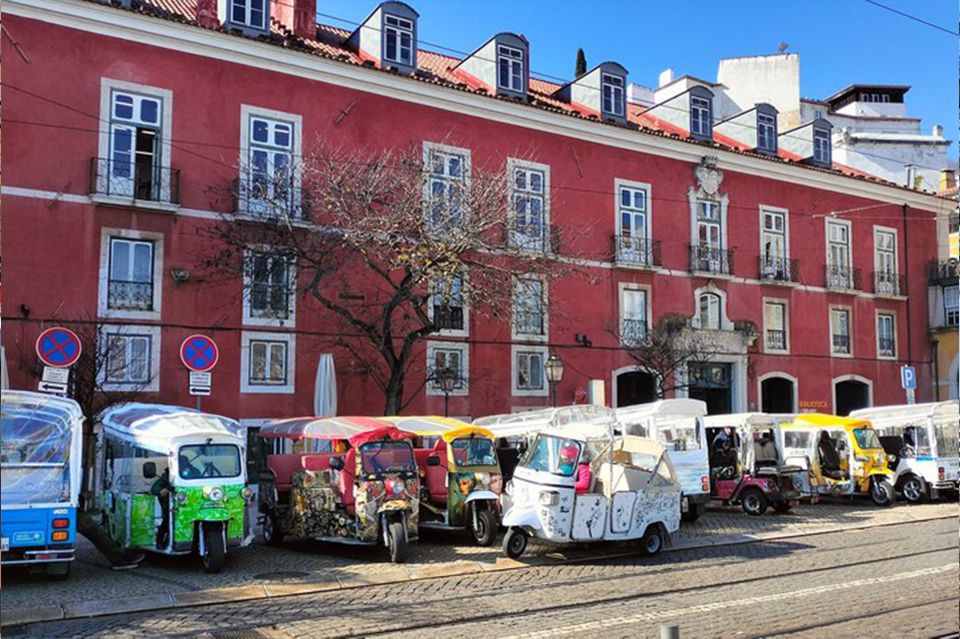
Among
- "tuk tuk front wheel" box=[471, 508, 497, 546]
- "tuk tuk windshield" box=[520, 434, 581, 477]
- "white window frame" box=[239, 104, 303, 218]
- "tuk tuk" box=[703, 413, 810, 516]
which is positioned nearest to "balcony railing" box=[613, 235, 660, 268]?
"tuk tuk" box=[703, 413, 810, 516]

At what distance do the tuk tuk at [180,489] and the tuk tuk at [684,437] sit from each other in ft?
30.0

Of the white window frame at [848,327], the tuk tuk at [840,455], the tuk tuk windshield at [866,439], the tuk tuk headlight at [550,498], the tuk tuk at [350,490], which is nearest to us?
the tuk tuk headlight at [550,498]

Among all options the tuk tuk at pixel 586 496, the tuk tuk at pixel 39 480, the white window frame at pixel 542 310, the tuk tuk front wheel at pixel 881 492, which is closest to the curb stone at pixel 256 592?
the tuk tuk at pixel 586 496

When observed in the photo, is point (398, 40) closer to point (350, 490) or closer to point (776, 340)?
point (350, 490)

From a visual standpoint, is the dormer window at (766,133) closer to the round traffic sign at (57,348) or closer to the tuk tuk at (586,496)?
the tuk tuk at (586,496)

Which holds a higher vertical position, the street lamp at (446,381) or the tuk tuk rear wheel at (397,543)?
the street lamp at (446,381)

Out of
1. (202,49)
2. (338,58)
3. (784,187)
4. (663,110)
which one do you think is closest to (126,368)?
(202,49)

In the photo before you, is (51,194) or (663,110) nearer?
(51,194)

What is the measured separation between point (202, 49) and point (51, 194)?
5391mm

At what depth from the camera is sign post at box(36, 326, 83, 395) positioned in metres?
12.8

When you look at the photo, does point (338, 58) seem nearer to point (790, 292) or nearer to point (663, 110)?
point (663, 110)

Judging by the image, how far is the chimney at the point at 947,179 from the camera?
4328 centimetres

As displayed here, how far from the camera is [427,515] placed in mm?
15266

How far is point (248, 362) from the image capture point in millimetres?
22609
